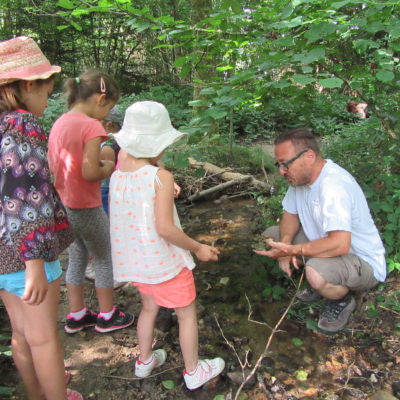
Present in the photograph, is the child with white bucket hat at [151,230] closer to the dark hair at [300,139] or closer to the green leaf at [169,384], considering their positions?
the green leaf at [169,384]

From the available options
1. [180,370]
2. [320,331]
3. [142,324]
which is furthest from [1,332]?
[320,331]

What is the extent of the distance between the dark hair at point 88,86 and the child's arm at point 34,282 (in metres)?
1.25

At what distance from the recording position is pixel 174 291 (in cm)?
187

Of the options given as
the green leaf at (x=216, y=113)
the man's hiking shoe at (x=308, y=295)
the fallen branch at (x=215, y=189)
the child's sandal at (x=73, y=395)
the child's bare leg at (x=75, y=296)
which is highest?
the green leaf at (x=216, y=113)

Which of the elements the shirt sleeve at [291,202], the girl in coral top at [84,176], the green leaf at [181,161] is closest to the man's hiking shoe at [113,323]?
the girl in coral top at [84,176]

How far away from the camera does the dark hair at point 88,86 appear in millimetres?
2189

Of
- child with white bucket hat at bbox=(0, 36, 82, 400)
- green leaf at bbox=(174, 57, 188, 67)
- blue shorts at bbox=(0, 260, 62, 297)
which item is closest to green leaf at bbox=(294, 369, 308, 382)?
child with white bucket hat at bbox=(0, 36, 82, 400)

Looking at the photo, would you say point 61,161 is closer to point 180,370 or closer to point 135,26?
point 135,26

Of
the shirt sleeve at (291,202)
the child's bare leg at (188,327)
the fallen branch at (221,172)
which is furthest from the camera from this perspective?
the fallen branch at (221,172)

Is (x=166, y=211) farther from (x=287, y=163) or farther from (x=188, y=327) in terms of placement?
(x=287, y=163)

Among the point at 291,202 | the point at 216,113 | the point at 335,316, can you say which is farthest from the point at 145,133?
the point at 335,316

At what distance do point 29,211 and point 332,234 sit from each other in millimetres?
1815

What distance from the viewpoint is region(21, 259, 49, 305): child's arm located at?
1.33 meters

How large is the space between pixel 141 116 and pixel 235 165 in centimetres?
428
